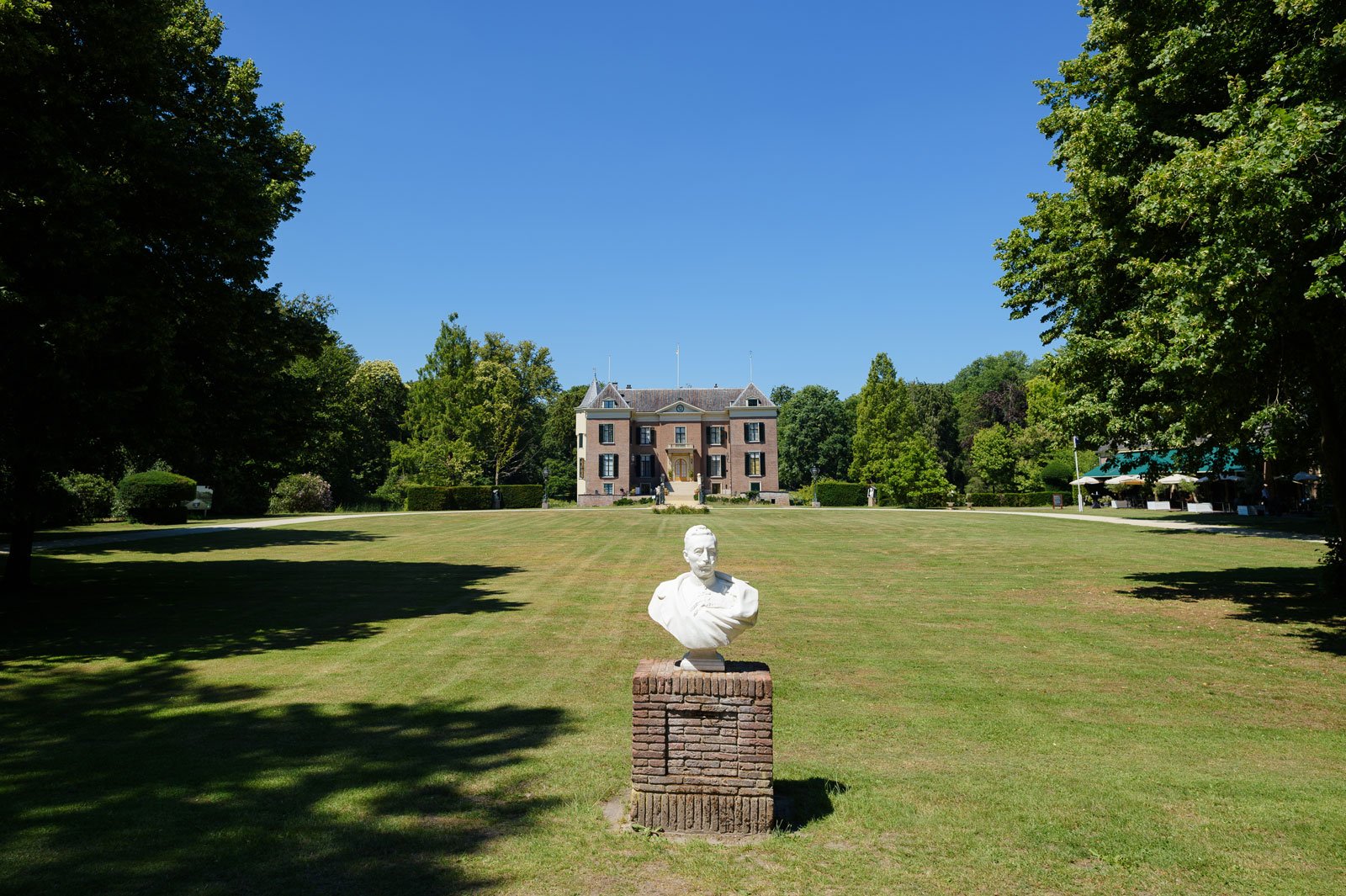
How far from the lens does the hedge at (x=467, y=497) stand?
184 ft

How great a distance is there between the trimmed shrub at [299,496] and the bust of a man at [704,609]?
5013 cm

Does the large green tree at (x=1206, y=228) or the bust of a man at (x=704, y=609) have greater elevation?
the large green tree at (x=1206, y=228)

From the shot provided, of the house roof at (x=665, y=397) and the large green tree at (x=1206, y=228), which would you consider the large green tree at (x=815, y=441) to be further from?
the large green tree at (x=1206, y=228)

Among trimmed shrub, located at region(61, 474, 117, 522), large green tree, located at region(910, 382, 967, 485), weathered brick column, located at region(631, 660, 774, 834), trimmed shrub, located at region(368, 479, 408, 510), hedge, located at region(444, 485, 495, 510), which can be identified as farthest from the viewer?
large green tree, located at region(910, 382, 967, 485)

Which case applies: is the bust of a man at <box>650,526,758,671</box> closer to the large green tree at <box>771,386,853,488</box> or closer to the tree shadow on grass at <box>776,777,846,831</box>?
the tree shadow on grass at <box>776,777,846,831</box>

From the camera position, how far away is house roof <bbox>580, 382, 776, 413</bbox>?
250 feet

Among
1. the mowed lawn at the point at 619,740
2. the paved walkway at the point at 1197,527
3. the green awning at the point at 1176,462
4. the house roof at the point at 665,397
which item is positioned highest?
the house roof at the point at 665,397

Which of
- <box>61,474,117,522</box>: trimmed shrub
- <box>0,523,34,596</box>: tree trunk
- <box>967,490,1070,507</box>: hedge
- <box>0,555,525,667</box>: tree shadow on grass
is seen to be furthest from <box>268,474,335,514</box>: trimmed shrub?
<box>967,490,1070,507</box>: hedge

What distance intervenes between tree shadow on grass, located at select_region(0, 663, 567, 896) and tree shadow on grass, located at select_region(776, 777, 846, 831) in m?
1.76

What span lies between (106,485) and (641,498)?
123 feet

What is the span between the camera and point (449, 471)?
202 feet

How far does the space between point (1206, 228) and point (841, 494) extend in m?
55.0

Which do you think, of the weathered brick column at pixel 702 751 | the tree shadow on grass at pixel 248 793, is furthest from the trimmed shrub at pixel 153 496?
the weathered brick column at pixel 702 751

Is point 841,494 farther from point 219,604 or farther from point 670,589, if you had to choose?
point 670,589
